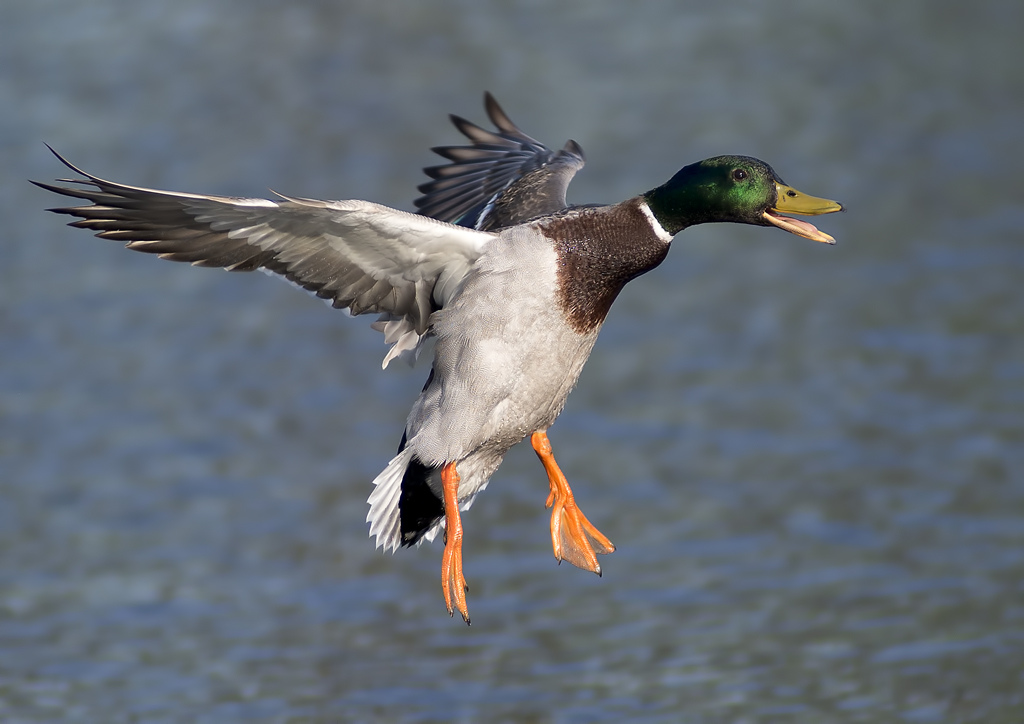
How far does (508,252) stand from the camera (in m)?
7.52

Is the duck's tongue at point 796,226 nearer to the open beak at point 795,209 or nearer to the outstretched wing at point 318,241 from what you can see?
the open beak at point 795,209

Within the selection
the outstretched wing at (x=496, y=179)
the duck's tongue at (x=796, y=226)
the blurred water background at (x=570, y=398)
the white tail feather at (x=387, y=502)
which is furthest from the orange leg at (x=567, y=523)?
the blurred water background at (x=570, y=398)

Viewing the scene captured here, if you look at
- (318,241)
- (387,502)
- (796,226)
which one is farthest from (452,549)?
(796,226)

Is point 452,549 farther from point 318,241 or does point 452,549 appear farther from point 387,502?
point 318,241

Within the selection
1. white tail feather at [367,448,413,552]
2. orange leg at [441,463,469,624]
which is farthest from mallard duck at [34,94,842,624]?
white tail feather at [367,448,413,552]

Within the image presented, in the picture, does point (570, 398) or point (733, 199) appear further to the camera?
point (570, 398)

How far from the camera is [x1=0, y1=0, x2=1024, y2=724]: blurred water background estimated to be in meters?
10.6

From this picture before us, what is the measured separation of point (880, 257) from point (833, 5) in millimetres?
4257

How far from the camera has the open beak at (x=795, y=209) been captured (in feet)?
24.0

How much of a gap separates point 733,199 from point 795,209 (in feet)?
0.95

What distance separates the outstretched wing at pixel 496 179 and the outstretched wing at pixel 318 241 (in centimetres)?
110

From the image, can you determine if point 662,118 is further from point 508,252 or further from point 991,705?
point 508,252

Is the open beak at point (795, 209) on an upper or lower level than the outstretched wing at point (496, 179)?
lower

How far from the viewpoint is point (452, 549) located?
757cm
